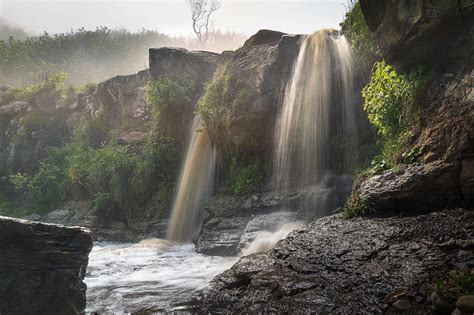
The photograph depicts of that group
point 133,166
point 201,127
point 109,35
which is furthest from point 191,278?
point 109,35

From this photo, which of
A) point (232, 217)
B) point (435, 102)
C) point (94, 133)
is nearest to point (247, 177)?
point (232, 217)

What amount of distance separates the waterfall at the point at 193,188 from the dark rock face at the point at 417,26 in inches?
348

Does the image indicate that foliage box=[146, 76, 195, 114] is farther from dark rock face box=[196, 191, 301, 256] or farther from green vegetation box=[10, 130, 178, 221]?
dark rock face box=[196, 191, 301, 256]

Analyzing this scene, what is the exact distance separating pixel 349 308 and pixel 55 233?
4852 mm

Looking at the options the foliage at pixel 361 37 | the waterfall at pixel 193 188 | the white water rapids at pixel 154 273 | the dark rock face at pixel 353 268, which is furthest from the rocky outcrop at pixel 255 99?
the dark rock face at pixel 353 268

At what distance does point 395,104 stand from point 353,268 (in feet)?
13.9

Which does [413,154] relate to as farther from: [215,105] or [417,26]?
[215,105]

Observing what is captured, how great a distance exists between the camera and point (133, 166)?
1919 centimetres

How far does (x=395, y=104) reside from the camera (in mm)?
8320

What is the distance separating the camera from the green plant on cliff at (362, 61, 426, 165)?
7.72m

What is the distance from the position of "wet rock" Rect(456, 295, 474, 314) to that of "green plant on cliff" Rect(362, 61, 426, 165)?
3944mm

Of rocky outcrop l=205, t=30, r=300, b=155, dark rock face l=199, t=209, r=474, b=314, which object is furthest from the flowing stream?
dark rock face l=199, t=209, r=474, b=314

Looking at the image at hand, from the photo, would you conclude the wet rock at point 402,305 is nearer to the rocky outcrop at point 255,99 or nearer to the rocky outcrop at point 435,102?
the rocky outcrop at point 435,102

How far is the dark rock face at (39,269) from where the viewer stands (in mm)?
5922
